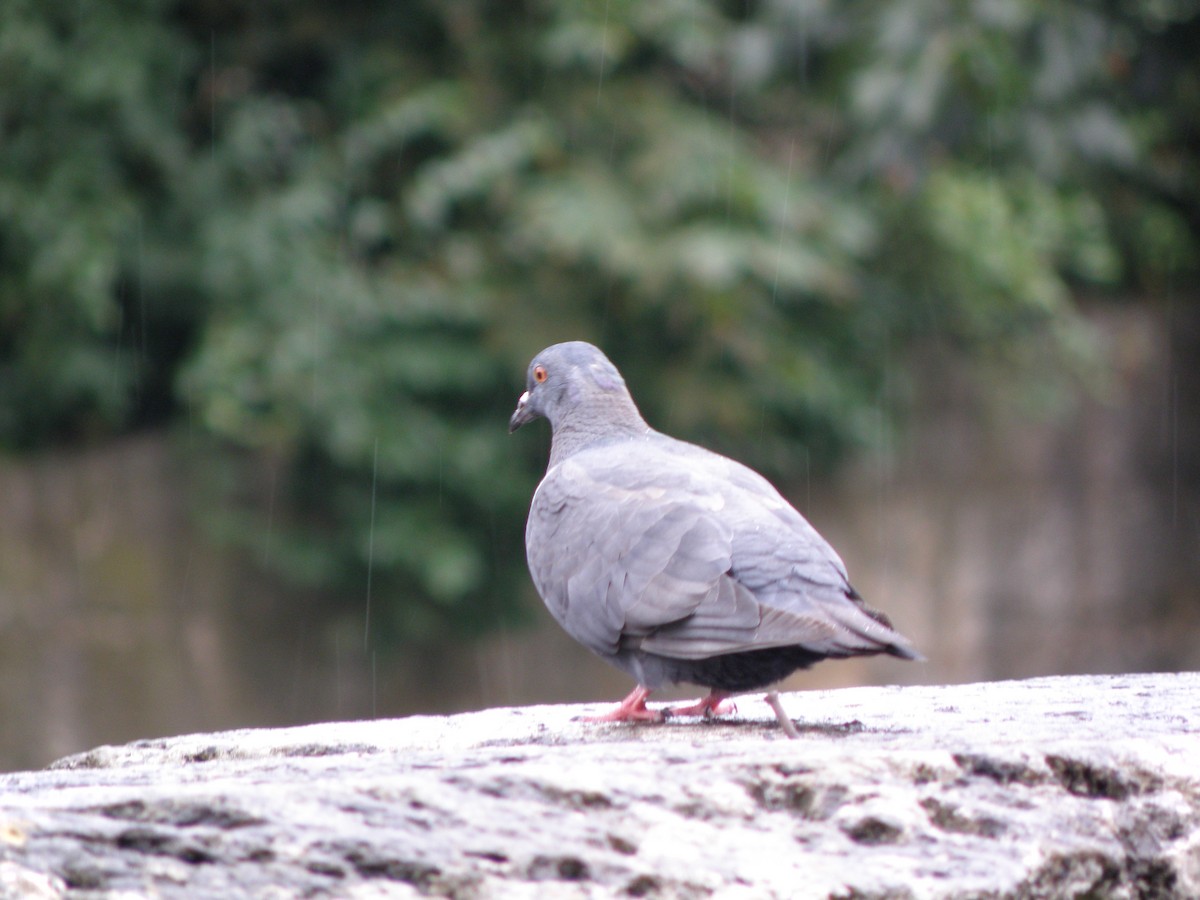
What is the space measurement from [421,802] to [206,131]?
593cm

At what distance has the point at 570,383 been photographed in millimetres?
3576

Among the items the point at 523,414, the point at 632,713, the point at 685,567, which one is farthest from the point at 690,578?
the point at 523,414

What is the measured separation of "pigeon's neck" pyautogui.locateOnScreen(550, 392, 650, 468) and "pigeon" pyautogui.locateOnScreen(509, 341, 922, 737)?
238 millimetres

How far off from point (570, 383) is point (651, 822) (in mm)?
Result: 1881

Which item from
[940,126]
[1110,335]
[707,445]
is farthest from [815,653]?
[1110,335]

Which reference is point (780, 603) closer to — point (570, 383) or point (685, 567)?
point (685, 567)

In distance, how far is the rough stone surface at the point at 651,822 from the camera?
1.66 metres

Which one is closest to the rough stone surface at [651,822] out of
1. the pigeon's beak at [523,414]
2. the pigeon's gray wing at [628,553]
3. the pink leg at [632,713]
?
the pigeon's gray wing at [628,553]

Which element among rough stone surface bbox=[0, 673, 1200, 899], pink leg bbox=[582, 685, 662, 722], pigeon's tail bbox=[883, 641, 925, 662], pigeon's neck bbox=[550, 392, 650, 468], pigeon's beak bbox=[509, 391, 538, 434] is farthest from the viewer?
pigeon's beak bbox=[509, 391, 538, 434]

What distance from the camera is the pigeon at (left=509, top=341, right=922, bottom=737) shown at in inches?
→ 99.7

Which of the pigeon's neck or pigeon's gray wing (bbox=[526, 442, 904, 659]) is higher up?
the pigeon's neck

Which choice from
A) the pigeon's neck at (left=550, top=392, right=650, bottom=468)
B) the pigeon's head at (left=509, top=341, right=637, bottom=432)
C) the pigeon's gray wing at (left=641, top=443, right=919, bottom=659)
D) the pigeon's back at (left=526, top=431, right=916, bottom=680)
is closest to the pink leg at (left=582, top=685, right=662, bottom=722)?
the pigeon's back at (left=526, top=431, right=916, bottom=680)

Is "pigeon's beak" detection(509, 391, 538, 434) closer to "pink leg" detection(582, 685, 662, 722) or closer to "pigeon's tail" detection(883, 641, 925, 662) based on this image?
"pink leg" detection(582, 685, 662, 722)

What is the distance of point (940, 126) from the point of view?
5.57 metres
